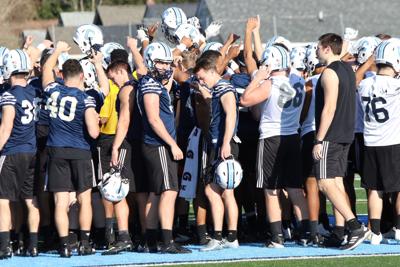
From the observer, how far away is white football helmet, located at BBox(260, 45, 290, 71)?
1283cm

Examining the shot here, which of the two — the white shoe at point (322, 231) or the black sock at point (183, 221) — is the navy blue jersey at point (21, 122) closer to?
the black sock at point (183, 221)

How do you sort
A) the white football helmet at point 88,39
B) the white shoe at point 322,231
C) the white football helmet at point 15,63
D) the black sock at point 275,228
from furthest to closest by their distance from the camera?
the white shoe at point 322,231 → the white football helmet at point 88,39 → the black sock at point 275,228 → the white football helmet at point 15,63

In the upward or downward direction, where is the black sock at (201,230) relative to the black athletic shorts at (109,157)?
downward

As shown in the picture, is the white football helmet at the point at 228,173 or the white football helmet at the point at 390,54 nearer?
the white football helmet at the point at 228,173

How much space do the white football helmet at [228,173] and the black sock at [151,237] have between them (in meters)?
0.94

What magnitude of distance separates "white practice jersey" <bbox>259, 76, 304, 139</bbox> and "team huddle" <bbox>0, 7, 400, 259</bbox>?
1 centimetres

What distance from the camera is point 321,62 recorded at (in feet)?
41.5

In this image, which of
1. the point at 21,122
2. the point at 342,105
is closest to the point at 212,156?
the point at 342,105

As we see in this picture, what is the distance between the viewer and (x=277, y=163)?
12.8m

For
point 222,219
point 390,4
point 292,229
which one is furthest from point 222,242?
point 390,4

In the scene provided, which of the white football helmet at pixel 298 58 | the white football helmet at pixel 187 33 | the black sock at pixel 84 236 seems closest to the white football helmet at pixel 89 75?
the white football helmet at pixel 187 33

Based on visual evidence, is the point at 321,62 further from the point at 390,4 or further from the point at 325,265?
the point at 390,4

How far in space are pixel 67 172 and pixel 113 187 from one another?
0.56 m

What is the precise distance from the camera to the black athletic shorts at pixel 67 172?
12.6m
